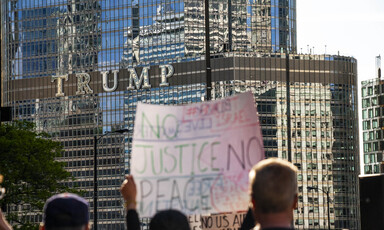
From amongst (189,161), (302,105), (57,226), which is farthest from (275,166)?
(302,105)

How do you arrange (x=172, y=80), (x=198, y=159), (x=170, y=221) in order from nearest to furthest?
(x=170, y=221), (x=198, y=159), (x=172, y=80)

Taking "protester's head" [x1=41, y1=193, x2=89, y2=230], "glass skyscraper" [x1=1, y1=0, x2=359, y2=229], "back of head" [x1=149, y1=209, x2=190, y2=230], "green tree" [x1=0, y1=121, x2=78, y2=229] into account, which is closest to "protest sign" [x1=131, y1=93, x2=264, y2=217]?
"back of head" [x1=149, y1=209, x2=190, y2=230]

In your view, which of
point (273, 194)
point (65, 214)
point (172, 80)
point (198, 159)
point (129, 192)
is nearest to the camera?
point (273, 194)

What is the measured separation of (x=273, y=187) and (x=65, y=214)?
1315 millimetres

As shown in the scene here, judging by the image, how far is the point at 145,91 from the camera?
174 m

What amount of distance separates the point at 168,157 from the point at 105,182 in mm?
162940

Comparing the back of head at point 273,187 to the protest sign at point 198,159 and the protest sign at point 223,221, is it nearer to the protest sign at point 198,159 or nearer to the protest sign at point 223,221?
the protest sign at point 198,159

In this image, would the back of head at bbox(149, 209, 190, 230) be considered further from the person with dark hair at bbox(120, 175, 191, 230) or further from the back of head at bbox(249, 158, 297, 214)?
the back of head at bbox(249, 158, 297, 214)

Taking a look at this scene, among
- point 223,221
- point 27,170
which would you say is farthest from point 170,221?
point 27,170

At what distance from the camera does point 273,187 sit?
21.4 ft

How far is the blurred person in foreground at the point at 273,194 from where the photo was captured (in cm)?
650

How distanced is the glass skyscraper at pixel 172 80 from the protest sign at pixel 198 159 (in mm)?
152334

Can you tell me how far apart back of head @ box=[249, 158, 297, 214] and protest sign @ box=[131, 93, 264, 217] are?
2.50m

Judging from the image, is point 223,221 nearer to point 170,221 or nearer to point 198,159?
point 198,159
